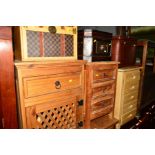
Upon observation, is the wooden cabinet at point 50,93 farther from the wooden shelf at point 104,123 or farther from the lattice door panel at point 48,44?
the wooden shelf at point 104,123

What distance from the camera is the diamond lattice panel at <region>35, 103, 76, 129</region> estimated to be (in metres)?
1.26

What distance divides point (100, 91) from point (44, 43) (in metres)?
0.93

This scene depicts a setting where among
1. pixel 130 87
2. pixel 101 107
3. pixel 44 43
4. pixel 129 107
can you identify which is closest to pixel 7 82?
pixel 44 43

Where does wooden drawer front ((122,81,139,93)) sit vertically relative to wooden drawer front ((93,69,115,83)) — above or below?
below

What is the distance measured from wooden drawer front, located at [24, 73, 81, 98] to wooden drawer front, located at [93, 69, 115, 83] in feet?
0.81

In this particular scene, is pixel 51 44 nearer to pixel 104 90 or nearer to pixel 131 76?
pixel 104 90

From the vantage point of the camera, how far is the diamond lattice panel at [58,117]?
→ 1263mm

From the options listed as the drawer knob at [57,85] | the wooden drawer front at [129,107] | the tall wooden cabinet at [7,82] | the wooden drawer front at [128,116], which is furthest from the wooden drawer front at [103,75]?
the tall wooden cabinet at [7,82]

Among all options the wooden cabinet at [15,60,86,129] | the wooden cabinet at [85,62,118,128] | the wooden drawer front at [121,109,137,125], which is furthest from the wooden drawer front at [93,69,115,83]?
the wooden drawer front at [121,109,137,125]

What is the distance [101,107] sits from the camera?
181 cm

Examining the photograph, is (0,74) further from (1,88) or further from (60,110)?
(60,110)

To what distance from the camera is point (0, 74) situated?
3.16 ft

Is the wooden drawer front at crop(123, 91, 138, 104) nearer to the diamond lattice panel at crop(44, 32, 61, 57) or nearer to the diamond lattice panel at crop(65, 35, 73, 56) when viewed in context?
the diamond lattice panel at crop(65, 35, 73, 56)
